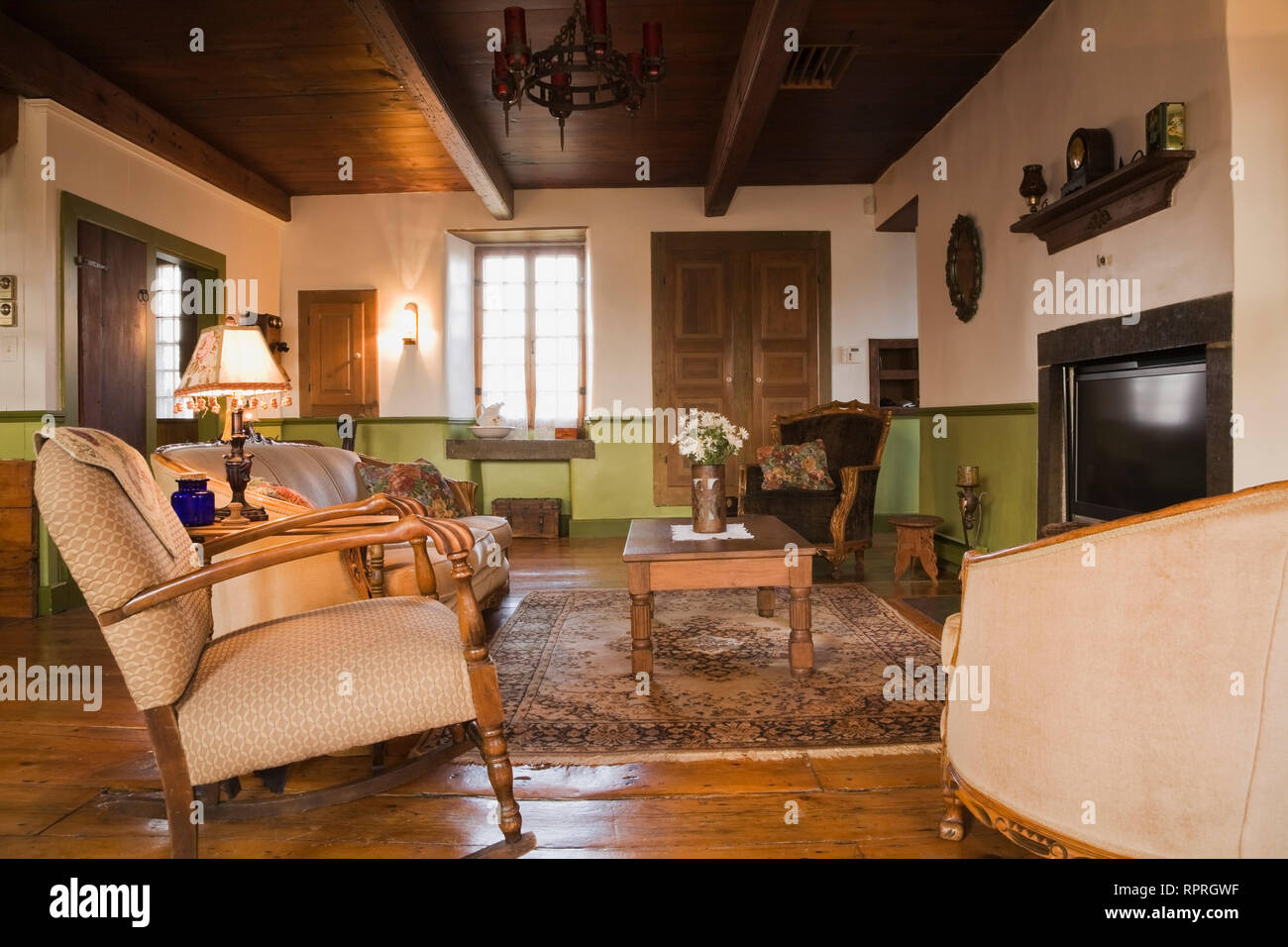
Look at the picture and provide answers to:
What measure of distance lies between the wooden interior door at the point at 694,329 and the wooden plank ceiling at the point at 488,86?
71cm

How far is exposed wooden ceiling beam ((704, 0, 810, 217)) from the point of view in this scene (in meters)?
3.57

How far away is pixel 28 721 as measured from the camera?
8.61ft

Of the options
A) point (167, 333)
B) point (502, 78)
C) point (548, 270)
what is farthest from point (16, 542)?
point (548, 270)

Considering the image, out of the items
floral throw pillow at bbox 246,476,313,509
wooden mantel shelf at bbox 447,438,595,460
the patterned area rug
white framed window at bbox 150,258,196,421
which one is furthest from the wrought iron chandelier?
wooden mantel shelf at bbox 447,438,595,460

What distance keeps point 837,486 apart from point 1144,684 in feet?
13.3

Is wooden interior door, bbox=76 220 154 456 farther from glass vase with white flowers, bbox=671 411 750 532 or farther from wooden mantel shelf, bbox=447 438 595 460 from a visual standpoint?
glass vase with white flowers, bbox=671 411 750 532

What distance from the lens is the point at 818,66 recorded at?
473cm

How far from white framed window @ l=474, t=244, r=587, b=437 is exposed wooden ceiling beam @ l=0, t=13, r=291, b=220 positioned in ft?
6.80

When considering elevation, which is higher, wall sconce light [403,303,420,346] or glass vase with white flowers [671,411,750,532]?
wall sconce light [403,303,420,346]

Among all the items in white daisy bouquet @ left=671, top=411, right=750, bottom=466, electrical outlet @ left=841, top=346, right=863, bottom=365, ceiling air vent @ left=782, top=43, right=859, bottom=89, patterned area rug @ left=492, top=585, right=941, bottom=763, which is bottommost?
patterned area rug @ left=492, top=585, right=941, bottom=763

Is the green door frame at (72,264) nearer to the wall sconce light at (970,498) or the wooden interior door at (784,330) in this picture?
the wooden interior door at (784,330)

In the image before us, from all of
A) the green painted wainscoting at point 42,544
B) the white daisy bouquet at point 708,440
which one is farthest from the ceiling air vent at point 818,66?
the green painted wainscoting at point 42,544

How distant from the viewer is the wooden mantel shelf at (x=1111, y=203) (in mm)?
3049
